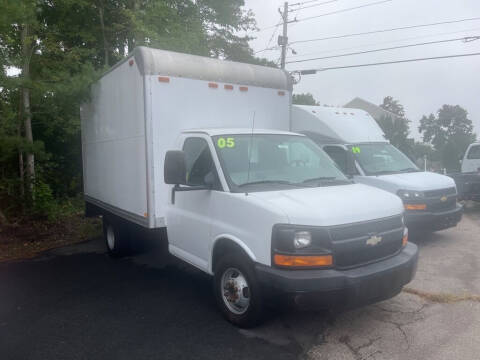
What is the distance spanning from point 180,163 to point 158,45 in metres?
9.48

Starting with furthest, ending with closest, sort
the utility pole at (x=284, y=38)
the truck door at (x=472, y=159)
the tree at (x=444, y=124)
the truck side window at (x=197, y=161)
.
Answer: the tree at (x=444, y=124) → the utility pole at (x=284, y=38) → the truck door at (x=472, y=159) → the truck side window at (x=197, y=161)

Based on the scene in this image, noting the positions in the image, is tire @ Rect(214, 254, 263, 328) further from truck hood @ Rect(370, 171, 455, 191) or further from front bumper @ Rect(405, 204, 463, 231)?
truck hood @ Rect(370, 171, 455, 191)

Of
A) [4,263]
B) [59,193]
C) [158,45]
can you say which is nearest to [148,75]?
[4,263]

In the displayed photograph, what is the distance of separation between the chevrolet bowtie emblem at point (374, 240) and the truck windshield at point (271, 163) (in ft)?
2.75

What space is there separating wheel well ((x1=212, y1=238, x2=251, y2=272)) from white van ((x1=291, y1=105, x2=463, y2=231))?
108 inches

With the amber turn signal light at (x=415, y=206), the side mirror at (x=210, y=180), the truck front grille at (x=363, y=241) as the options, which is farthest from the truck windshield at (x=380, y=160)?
the side mirror at (x=210, y=180)

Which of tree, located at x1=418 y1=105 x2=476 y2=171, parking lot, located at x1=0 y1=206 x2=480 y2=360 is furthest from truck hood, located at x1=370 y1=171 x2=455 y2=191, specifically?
tree, located at x1=418 y1=105 x2=476 y2=171

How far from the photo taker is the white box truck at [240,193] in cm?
356

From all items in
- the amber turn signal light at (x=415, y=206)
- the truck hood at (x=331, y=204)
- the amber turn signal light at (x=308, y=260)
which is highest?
the truck hood at (x=331, y=204)

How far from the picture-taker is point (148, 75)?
506 centimetres

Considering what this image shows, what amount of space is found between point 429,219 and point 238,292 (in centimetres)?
442

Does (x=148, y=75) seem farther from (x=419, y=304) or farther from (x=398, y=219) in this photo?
(x=419, y=304)

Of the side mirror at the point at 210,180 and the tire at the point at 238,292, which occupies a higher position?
the side mirror at the point at 210,180

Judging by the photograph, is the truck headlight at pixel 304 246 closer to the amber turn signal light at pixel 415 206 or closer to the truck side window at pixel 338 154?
the amber turn signal light at pixel 415 206
